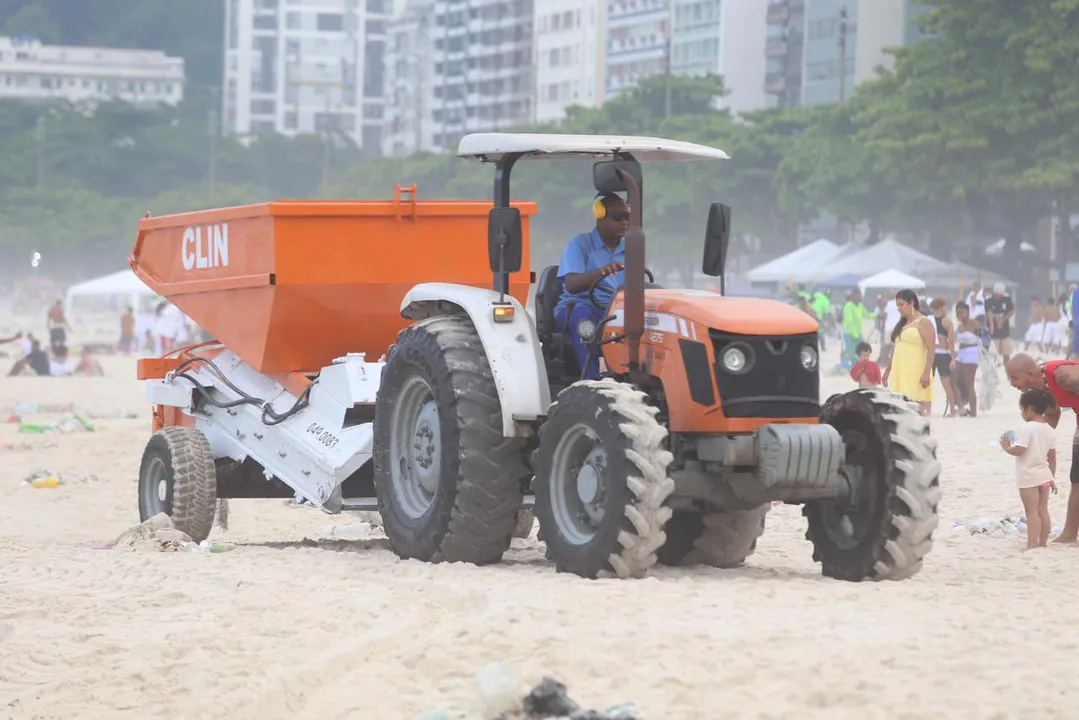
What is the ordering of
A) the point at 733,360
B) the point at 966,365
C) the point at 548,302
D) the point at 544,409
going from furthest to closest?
1. the point at 966,365
2. the point at 548,302
3. the point at 544,409
4. the point at 733,360

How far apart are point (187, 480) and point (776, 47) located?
10033 centimetres

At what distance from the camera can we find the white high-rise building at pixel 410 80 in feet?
489

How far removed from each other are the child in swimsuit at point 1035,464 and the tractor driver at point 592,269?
9.21 feet

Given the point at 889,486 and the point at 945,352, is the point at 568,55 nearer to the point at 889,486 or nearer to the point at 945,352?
the point at 945,352

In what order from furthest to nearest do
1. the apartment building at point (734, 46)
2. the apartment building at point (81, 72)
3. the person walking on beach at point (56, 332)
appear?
the apartment building at point (81, 72), the apartment building at point (734, 46), the person walking on beach at point (56, 332)

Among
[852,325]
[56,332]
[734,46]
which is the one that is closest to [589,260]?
[852,325]

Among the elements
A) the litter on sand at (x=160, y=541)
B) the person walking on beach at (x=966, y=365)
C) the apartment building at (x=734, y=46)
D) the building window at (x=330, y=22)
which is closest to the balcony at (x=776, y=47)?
the apartment building at (x=734, y=46)

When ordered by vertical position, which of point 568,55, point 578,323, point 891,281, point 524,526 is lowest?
point 524,526

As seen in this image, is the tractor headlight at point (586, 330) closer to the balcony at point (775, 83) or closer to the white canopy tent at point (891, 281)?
the white canopy tent at point (891, 281)

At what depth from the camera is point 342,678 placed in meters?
6.75

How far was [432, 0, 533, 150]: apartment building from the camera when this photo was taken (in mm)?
133125

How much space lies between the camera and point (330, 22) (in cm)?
16550

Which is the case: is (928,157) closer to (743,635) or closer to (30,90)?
(743,635)

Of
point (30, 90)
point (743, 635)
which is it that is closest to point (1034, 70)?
point (743, 635)
